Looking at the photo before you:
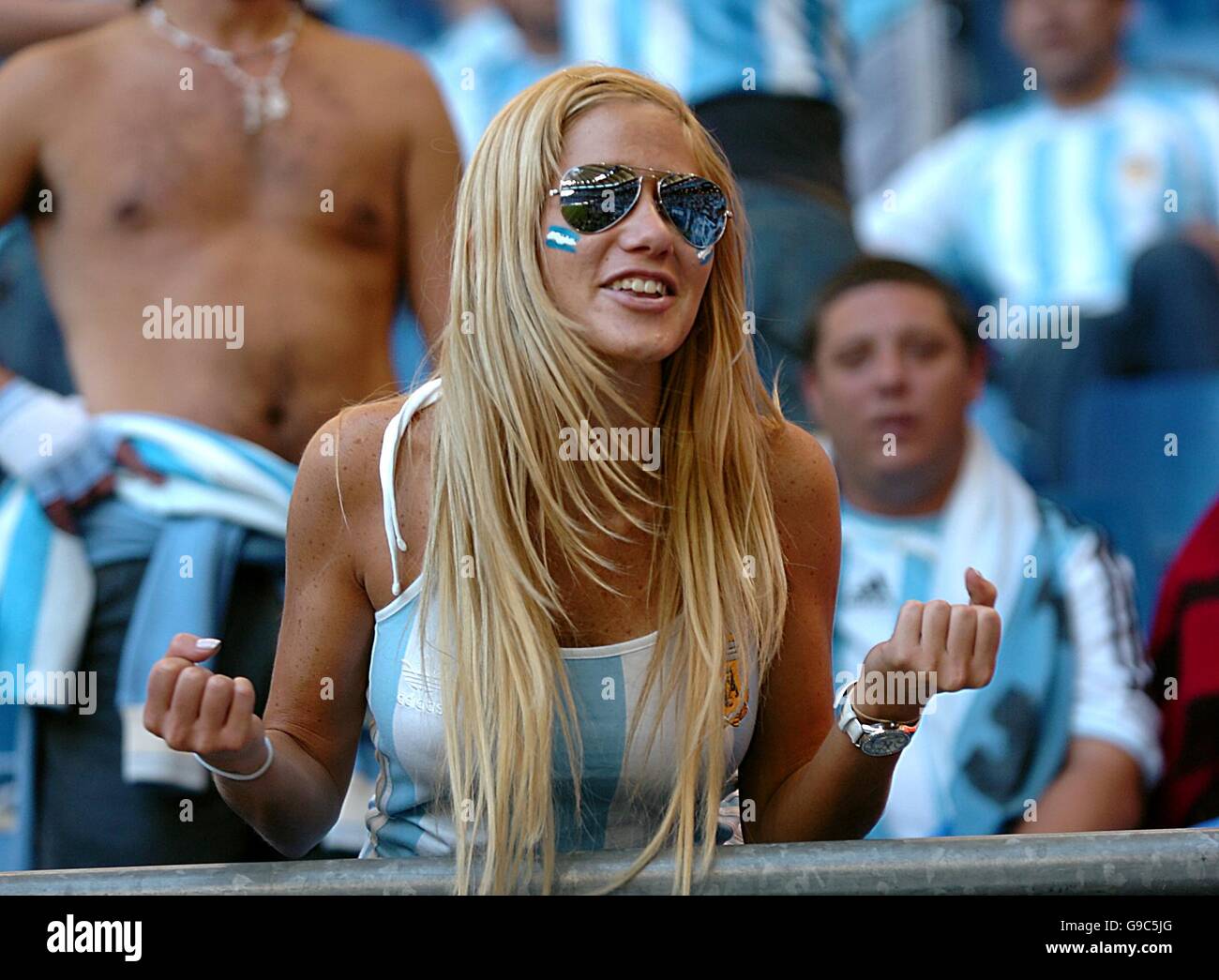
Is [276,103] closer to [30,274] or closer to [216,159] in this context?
[216,159]

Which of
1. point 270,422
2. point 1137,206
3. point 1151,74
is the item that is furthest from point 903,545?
point 270,422

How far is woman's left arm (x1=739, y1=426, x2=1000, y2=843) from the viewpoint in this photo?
1424mm

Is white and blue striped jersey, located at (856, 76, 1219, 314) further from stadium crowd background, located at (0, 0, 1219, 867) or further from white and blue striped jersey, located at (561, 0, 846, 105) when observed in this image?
white and blue striped jersey, located at (561, 0, 846, 105)

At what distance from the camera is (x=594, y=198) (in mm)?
1395

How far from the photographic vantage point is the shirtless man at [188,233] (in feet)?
9.31

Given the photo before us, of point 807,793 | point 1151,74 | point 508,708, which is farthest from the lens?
point 1151,74

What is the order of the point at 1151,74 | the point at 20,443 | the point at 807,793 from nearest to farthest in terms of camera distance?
the point at 807,793, the point at 20,443, the point at 1151,74

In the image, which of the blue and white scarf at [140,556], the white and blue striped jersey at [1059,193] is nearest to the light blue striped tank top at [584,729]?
the blue and white scarf at [140,556]

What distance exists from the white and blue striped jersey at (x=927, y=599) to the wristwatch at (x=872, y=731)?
1509mm

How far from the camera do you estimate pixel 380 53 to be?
2.92 metres
